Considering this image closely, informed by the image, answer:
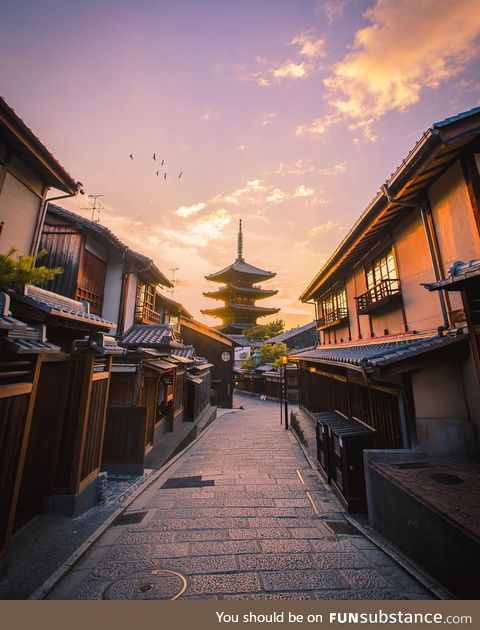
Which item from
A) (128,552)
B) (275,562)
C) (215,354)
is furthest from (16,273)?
(215,354)

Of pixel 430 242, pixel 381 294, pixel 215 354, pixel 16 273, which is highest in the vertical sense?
pixel 215 354

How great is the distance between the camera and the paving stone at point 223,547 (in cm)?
445

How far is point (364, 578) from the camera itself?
3787 mm

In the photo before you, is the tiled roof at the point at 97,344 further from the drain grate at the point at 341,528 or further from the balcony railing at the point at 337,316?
the balcony railing at the point at 337,316

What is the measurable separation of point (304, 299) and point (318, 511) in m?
15.1

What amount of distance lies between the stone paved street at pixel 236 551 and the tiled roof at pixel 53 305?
435 cm

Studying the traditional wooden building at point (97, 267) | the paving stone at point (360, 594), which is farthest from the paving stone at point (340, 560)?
the traditional wooden building at point (97, 267)

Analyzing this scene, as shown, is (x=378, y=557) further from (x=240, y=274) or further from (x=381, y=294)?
(x=240, y=274)

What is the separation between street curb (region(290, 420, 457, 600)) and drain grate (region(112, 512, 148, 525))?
465 cm

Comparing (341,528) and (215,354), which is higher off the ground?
(215,354)

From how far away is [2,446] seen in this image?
12.9ft

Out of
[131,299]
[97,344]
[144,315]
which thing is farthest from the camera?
[144,315]

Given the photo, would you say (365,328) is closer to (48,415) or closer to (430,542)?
(430,542)

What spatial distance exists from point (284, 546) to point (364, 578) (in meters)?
1.36
